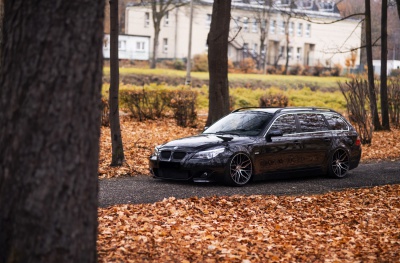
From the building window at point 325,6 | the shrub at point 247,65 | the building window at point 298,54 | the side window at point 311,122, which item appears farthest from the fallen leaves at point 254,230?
the building window at point 325,6

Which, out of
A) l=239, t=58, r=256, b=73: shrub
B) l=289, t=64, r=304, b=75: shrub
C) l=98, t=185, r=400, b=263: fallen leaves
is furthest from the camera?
l=289, t=64, r=304, b=75: shrub

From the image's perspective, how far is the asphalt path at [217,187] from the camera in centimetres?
1245

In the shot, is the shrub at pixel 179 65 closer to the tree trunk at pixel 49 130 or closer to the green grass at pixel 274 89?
the green grass at pixel 274 89

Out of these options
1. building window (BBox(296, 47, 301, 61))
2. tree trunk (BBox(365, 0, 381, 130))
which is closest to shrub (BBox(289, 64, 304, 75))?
building window (BBox(296, 47, 301, 61))

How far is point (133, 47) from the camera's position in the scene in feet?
219

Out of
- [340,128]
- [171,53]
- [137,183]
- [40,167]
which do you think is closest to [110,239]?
[40,167]

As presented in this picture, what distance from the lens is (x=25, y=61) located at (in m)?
5.46

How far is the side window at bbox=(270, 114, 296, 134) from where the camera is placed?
1519 cm

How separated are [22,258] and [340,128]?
11988mm

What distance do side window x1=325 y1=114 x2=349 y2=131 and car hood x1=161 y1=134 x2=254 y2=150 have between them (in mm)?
2737

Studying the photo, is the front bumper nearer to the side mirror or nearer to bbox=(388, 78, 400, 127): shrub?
the side mirror

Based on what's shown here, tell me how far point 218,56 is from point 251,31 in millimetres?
60805

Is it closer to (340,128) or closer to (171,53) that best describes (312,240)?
(340,128)

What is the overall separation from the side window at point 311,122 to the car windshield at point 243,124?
2.68 feet
